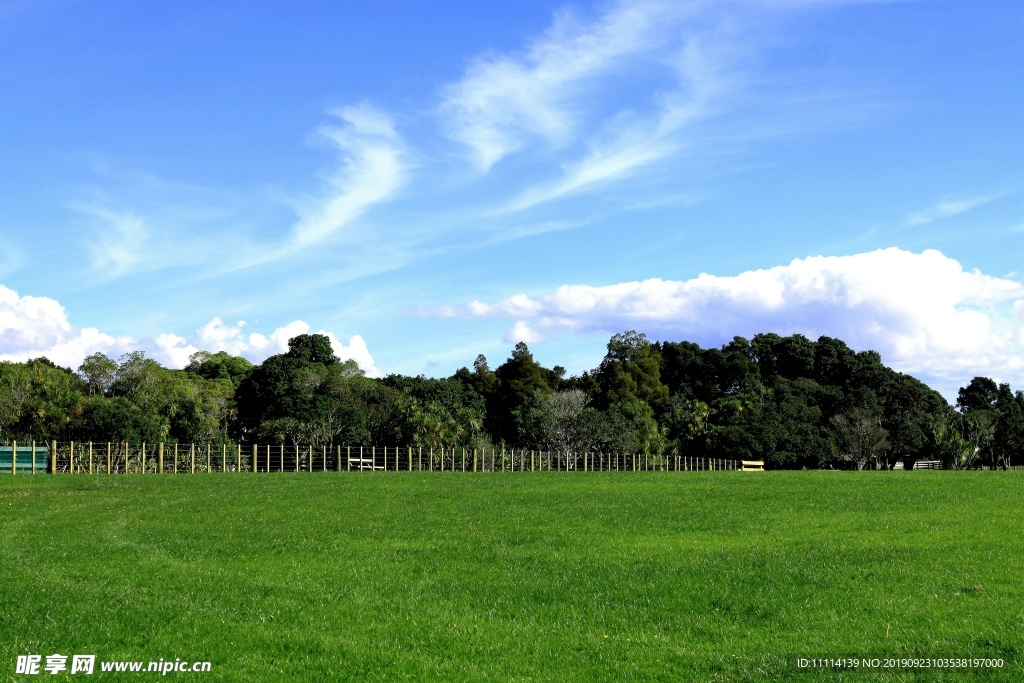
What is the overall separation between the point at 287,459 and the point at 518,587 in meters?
63.7

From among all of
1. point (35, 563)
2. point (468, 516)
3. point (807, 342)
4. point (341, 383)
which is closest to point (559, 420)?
point (341, 383)

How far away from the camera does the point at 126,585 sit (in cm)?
1988

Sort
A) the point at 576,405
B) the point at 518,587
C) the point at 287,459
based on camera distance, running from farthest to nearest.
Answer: the point at 576,405, the point at 287,459, the point at 518,587

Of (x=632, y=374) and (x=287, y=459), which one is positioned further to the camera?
(x=632, y=374)

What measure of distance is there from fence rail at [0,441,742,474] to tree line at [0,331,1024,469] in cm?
143

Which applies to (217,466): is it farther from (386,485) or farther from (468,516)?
(468,516)

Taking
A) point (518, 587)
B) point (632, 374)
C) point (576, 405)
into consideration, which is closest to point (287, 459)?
point (576, 405)

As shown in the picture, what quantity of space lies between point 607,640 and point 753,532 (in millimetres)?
11953

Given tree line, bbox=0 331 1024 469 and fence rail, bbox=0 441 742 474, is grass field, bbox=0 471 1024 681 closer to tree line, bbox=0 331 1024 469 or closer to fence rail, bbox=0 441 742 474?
fence rail, bbox=0 441 742 474

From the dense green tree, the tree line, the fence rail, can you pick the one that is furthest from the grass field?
the dense green tree

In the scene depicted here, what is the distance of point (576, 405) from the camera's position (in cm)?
10250

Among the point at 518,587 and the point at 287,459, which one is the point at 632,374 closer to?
the point at 287,459

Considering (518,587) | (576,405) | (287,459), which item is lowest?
(287,459)

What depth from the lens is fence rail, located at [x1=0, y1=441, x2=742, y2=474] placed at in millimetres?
62656
